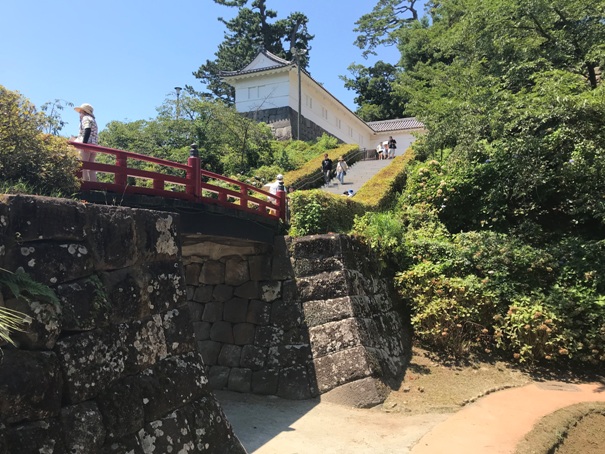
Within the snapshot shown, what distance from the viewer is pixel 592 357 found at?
8906 millimetres

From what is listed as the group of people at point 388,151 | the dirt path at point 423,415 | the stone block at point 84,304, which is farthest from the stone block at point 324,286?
the group of people at point 388,151

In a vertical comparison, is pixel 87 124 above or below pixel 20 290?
above

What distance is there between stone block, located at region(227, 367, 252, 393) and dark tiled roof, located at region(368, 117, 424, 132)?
2825 cm

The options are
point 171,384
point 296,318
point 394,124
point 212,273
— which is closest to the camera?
point 171,384

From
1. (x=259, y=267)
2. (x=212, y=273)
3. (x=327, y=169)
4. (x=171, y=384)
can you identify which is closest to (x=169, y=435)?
(x=171, y=384)

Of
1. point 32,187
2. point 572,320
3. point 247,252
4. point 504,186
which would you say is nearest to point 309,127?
point 504,186

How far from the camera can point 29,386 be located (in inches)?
143

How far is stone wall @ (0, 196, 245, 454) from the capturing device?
373cm

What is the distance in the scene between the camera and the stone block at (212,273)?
402 inches

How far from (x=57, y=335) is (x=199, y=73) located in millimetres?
42232

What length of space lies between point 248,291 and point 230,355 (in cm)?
142

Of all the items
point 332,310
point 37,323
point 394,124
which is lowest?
point 332,310

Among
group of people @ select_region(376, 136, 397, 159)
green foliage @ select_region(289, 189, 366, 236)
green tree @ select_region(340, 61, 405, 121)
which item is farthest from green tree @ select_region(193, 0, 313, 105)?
green foliage @ select_region(289, 189, 366, 236)

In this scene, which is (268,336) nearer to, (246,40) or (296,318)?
(296,318)
